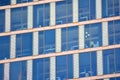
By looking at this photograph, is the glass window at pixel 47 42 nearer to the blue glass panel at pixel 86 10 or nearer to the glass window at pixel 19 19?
the glass window at pixel 19 19

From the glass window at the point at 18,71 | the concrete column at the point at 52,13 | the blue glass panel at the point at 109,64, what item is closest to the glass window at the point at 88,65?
the blue glass panel at the point at 109,64

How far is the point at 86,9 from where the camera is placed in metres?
65.1

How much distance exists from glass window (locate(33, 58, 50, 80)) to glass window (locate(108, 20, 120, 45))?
7.81 meters

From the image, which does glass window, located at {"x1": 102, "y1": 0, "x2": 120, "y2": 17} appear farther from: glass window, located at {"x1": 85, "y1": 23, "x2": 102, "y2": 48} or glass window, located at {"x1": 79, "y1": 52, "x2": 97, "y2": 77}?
glass window, located at {"x1": 79, "y1": 52, "x2": 97, "y2": 77}

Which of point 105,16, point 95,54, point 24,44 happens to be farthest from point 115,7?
point 24,44

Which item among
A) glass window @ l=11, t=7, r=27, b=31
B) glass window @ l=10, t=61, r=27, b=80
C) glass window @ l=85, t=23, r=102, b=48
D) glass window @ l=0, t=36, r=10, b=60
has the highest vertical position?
glass window @ l=11, t=7, r=27, b=31

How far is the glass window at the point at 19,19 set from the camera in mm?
66688

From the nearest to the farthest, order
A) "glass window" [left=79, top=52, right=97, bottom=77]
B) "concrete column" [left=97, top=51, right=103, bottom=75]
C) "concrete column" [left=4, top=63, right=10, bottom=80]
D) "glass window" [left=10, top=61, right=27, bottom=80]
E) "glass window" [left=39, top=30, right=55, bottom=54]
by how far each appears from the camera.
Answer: "concrete column" [left=97, top=51, right=103, bottom=75], "glass window" [left=79, top=52, right=97, bottom=77], "glass window" [left=10, top=61, right=27, bottom=80], "glass window" [left=39, top=30, right=55, bottom=54], "concrete column" [left=4, top=63, right=10, bottom=80]

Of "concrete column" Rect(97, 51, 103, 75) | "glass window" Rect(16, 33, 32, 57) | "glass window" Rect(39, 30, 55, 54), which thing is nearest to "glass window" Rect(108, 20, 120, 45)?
"concrete column" Rect(97, 51, 103, 75)

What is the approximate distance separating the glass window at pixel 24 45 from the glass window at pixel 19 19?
4.01 feet

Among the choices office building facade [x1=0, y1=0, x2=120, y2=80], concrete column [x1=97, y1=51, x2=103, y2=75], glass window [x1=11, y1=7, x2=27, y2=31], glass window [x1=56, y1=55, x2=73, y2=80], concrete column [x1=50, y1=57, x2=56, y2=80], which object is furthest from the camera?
glass window [x1=11, y1=7, x2=27, y2=31]

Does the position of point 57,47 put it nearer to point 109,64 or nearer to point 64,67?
point 64,67

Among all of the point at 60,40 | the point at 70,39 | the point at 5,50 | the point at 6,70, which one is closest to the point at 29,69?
the point at 6,70

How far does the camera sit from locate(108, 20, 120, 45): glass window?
63.6 m
